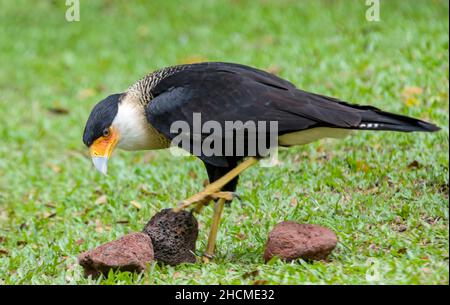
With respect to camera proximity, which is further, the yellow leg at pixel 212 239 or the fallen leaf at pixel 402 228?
the fallen leaf at pixel 402 228

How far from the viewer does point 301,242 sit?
4.70 m

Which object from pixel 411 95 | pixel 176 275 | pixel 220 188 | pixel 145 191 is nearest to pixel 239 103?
pixel 220 188

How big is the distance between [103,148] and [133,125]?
9.8 inches

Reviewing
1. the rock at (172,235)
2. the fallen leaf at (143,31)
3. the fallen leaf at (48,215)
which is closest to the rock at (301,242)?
the rock at (172,235)

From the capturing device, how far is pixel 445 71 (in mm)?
8297

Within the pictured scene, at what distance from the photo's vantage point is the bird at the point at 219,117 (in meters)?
4.73

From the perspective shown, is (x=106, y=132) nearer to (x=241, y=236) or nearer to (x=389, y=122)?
(x=241, y=236)

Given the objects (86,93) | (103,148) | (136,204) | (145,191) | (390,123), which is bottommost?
(136,204)

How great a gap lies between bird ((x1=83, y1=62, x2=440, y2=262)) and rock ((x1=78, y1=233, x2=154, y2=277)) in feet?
1.13

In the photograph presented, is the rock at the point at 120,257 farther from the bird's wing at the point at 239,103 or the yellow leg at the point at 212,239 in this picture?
the bird's wing at the point at 239,103

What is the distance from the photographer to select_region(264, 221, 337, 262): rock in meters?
4.65

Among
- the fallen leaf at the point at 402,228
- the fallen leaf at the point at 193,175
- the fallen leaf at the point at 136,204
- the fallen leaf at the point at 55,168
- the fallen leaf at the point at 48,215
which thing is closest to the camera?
the fallen leaf at the point at 402,228

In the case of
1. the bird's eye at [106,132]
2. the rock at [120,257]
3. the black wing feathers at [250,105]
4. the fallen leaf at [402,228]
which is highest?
the black wing feathers at [250,105]
